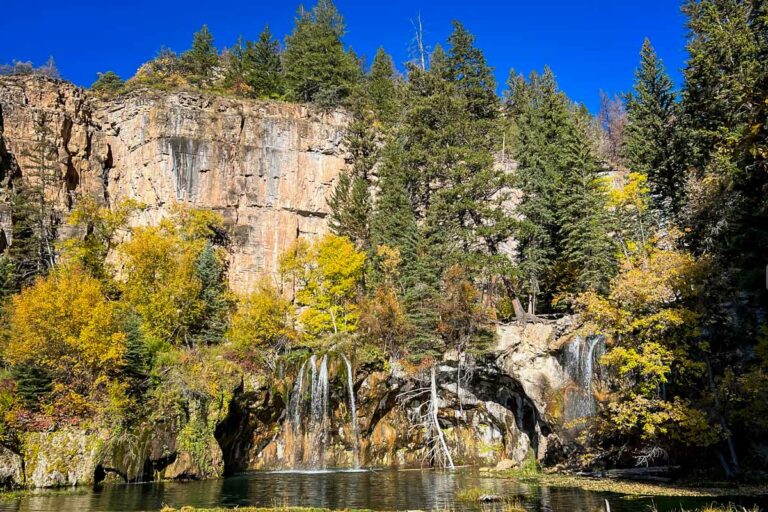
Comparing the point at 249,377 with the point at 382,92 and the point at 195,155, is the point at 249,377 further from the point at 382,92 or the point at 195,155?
the point at 382,92

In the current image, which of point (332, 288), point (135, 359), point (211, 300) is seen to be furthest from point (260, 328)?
point (135, 359)

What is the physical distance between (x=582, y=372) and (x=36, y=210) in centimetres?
4938

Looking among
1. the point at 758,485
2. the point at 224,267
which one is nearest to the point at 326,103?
the point at 224,267

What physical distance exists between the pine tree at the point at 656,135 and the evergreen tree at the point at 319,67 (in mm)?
31558

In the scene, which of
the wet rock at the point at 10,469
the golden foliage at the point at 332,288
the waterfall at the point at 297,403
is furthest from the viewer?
the golden foliage at the point at 332,288

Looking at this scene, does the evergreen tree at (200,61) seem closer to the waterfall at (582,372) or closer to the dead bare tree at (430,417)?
the dead bare tree at (430,417)

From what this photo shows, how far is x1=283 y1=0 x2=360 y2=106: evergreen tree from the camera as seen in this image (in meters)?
67.0

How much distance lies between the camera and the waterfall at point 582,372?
32250 mm

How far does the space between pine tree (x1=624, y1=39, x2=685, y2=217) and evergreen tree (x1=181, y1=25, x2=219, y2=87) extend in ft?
162

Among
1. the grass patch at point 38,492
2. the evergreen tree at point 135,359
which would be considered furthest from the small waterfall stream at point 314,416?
the grass patch at point 38,492

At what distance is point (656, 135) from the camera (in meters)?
44.0

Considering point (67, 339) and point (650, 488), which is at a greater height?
point (67, 339)

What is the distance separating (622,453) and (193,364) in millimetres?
26604

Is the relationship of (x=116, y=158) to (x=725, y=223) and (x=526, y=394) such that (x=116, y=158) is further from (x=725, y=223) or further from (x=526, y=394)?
(x=725, y=223)
